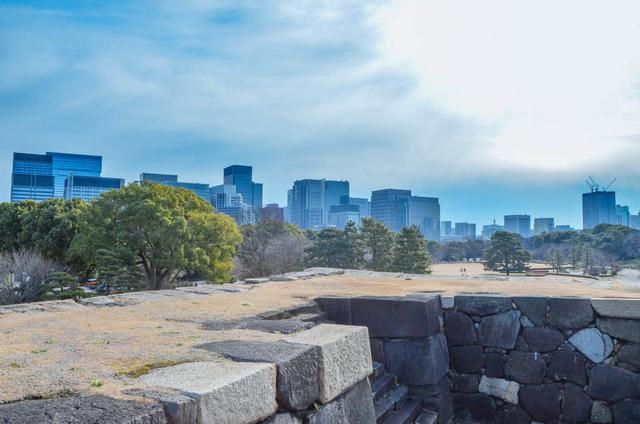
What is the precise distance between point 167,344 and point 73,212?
26.2 meters

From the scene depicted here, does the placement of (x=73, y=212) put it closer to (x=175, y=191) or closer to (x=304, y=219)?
(x=175, y=191)

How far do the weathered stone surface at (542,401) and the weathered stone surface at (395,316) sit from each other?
1.41 m

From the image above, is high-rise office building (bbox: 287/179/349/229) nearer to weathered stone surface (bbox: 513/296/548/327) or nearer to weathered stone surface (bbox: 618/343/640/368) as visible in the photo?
weathered stone surface (bbox: 513/296/548/327)

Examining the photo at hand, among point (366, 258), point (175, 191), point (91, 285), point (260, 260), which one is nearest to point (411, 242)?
point (366, 258)

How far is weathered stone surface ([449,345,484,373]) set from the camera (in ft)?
19.2

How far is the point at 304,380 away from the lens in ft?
9.18

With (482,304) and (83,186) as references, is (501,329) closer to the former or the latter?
(482,304)

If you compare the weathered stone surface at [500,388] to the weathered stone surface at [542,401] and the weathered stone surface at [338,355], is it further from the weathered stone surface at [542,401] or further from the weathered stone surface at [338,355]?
the weathered stone surface at [338,355]

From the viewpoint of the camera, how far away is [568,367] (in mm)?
5387

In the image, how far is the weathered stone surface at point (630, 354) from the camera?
16.6 ft

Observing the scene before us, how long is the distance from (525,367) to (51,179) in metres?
150

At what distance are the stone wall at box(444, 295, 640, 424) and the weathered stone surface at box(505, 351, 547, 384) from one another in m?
0.01

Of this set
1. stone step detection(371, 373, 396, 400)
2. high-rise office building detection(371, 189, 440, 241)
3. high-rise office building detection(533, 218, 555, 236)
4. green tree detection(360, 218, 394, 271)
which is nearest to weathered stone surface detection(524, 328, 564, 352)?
stone step detection(371, 373, 396, 400)

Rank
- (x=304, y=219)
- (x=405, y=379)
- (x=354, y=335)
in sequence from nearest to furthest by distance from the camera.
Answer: (x=354, y=335), (x=405, y=379), (x=304, y=219)
